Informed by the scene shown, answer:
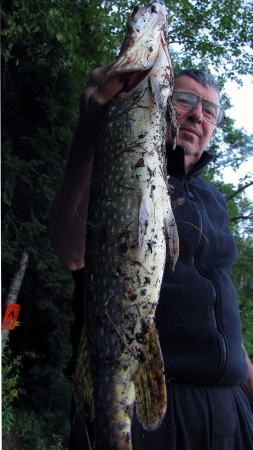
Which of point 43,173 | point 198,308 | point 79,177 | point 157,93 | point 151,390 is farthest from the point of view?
point 43,173

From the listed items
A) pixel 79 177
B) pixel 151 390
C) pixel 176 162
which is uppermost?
pixel 176 162

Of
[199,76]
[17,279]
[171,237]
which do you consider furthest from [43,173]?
[171,237]

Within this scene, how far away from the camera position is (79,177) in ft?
5.18

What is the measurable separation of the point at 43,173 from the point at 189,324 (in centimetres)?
603

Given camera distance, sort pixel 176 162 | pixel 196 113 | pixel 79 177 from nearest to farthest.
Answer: pixel 79 177 → pixel 176 162 → pixel 196 113

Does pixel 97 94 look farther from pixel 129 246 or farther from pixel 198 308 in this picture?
pixel 198 308

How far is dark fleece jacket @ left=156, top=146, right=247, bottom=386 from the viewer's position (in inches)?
64.9

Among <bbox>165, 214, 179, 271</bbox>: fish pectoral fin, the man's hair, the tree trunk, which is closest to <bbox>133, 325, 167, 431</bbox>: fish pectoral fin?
<bbox>165, 214, 179, 271</bbox>: fish pectoral fin

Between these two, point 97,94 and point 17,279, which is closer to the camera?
point 97,94

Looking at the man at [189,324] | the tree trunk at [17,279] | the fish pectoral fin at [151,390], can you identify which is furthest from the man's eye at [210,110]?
the tree trunk at [17,279]

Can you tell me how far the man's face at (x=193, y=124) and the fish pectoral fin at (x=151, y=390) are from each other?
112cm

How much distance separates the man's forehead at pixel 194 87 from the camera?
2129mm

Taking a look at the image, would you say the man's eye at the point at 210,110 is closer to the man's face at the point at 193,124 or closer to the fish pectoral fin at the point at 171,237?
the man's face at the point at 193,124

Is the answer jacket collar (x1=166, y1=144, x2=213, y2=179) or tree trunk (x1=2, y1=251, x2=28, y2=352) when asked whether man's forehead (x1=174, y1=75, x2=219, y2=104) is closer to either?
jacket collar (x1=166, y1=144, x2=213, y2=179)
